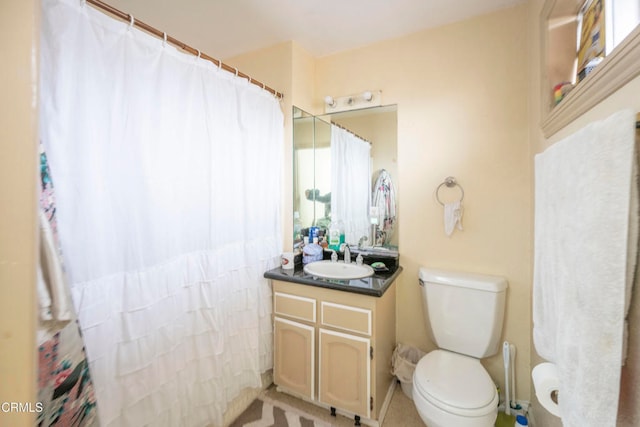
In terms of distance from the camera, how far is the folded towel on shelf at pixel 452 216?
1.70m

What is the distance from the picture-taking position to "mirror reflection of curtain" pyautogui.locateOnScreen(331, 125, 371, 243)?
2076mm

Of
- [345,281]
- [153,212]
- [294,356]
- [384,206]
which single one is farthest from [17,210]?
[384,206]

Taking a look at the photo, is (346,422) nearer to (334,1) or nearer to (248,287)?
(248,287)

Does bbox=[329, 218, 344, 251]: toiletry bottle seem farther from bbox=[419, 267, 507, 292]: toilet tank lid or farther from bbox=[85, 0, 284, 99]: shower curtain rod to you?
bbox=[85, 0, 284, 99]: shower curtain rod

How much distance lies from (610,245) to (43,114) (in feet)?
5.18

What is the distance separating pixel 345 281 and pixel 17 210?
1.39 m

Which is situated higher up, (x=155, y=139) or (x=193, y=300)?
(x=155, y=139)

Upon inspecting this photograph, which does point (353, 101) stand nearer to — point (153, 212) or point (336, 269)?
point (336, 269)

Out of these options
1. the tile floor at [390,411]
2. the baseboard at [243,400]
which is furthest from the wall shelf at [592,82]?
the baseboard at [243,400]

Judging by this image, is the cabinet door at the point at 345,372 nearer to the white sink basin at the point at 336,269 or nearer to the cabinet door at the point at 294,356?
the cabinet door at the point at 294,356

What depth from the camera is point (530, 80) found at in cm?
152

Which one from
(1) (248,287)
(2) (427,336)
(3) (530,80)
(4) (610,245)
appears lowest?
(2) (427,336)

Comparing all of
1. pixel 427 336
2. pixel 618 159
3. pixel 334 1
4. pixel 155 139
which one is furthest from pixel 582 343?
pixel 334 1

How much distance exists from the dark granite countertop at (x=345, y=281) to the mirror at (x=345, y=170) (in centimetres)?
33
